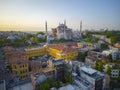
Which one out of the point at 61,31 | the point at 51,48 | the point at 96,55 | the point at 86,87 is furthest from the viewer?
the point at 61,31

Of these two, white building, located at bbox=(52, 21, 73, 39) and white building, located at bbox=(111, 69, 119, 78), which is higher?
white building, located at bbox=(52, 21, 73, 39)

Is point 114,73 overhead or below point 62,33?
below

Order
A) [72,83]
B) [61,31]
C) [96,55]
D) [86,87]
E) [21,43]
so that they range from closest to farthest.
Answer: [86,87] → [72,83] → [96,55] → [21,43] → [61,31]

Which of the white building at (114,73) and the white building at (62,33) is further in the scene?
the white building at (62,33)

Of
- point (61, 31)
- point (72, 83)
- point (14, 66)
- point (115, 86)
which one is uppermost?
point (61, 31)

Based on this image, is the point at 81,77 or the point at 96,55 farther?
the point at 96,55

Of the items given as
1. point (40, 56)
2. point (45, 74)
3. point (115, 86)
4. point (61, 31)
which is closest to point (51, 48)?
point (40, 56)

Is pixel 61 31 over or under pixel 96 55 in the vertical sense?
over

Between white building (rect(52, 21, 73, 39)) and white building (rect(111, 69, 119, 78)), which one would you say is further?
white building (rect(52, 21, 73, 39))

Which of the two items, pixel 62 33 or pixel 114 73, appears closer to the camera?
pixel 114 73

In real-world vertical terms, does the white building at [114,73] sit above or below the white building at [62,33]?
below

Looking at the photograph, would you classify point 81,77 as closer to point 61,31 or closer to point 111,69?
point 111,69
